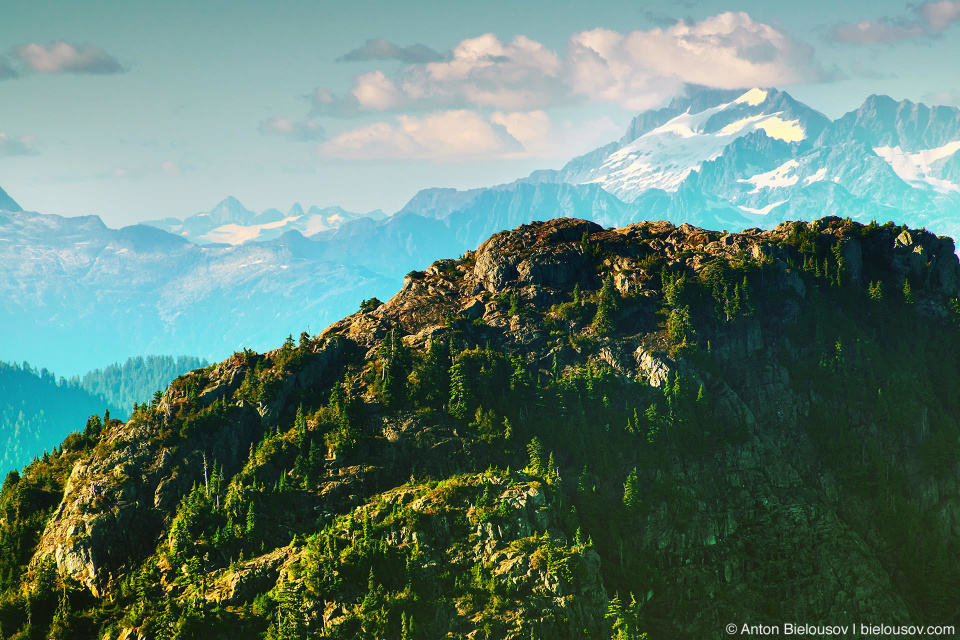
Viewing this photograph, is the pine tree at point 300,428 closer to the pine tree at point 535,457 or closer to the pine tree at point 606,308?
the pine tree at point 535,457

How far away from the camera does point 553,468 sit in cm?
12681

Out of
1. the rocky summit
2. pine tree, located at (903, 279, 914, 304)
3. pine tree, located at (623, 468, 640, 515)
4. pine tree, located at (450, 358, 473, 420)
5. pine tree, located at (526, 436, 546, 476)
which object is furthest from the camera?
pine tree, located at (903, 279, 914, 304)

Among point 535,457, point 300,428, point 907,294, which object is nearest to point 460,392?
point 535,457

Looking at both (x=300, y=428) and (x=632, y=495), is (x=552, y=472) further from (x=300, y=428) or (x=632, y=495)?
(x=300, y=428)

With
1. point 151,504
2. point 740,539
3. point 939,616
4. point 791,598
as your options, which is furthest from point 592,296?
point 151,504

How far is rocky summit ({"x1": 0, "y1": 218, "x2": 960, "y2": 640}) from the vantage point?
363 ft

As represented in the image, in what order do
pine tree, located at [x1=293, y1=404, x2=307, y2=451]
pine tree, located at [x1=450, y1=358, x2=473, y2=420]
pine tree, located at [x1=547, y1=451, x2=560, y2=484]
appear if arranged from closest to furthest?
pine tree, located at [x1=547, y1=451, x2=560, y2=484] → pine tree, located at [x1=293, y1=404, x2=307, y2=451] → pine tree, located at [x1=450, y1=358, x2=473, y2=420]

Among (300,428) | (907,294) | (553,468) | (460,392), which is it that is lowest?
(553,468)

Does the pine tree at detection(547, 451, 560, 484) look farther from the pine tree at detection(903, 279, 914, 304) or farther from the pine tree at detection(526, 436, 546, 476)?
the pine tree at detection(903, 279, 914, 304)

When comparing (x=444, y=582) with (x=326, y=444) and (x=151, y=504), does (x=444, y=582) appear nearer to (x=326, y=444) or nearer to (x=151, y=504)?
(x=326, y=444)

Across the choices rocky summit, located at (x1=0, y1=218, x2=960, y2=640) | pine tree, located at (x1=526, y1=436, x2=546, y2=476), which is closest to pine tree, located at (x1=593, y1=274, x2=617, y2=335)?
rocky summit, located at (x1=0, y1=218, x2=960, y2=640)

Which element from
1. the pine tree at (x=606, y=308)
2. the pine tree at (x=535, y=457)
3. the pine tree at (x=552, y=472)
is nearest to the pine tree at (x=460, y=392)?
the pine tree at (x=535, y=457)

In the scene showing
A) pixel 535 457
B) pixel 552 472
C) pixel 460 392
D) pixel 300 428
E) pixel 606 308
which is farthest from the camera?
pixel 606 308

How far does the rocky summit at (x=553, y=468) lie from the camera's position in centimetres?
11062
